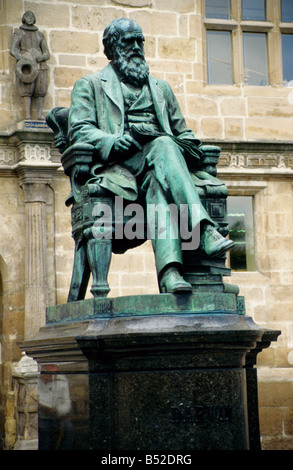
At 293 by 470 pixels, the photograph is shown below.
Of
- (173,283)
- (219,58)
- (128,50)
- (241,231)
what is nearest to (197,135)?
(219,58)

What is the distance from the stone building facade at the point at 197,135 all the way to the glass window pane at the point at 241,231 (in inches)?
2.6

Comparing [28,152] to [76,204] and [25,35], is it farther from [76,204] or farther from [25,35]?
[76,204]

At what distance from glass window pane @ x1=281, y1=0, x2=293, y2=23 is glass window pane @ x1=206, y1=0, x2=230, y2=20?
2.38 feet

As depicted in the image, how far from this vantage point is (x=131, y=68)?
5.65m

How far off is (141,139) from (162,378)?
159cm

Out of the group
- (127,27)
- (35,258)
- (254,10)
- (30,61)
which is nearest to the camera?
(127,27)

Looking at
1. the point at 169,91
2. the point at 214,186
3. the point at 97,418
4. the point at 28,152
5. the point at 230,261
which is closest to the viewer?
the point at 97,418

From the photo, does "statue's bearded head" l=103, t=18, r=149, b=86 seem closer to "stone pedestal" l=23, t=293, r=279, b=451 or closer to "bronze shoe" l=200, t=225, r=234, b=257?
"bronze shoe" l=200, t=225, r=234, b=257

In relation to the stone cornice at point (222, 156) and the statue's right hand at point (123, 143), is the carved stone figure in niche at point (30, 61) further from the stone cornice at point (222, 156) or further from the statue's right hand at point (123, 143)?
the statue's right hand at point (123, 143)

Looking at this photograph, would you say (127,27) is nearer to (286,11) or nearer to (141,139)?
(141,139)

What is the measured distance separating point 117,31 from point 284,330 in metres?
5.59

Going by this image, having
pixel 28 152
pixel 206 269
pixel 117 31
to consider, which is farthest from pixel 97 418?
pixel 28 152

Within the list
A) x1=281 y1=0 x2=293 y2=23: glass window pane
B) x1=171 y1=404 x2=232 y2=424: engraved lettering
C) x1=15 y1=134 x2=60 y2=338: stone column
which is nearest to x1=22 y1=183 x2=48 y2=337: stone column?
x1=15 y1=134 x2=60 y2=338: stone column

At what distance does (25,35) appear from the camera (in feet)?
32.5
